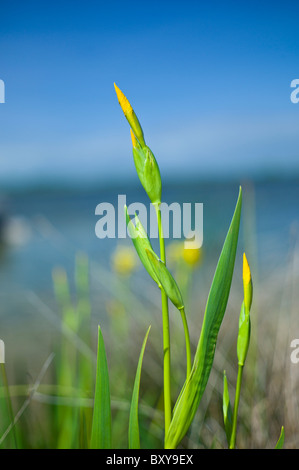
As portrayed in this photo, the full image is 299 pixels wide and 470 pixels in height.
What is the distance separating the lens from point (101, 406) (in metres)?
0.33

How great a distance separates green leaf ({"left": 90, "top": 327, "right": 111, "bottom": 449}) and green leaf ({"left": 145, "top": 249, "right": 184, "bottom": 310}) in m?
0.06

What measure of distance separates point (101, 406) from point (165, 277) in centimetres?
12

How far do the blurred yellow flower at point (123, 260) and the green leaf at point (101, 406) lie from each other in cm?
30

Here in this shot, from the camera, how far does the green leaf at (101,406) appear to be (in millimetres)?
318

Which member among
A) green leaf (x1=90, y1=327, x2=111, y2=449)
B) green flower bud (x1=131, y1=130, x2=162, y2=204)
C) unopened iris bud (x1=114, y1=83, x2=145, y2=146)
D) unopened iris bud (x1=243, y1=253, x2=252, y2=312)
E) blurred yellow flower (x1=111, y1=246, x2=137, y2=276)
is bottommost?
green leaf (x1=90, y1=327, x2=111, y2=449)

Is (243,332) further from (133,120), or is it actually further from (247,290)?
(133,120)

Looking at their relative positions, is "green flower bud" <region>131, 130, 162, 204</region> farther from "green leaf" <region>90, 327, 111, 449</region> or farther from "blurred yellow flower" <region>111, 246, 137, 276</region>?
"blurred yellow flower" <region>111, 246, 137, 276</region>

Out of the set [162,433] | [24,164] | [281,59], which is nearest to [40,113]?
[24,164]

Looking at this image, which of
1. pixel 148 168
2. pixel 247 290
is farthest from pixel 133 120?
pixel 247 290

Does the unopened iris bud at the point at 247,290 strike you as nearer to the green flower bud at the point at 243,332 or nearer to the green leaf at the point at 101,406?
the green flower bud at the point at 243,332

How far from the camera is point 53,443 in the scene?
46 cm

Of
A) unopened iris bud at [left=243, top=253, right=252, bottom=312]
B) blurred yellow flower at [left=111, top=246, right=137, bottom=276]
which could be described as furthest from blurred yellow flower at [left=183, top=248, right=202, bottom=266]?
unopened iris bud at [left=243, top=253, right=252, bottom=312]

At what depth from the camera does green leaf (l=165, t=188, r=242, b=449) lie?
293 mm

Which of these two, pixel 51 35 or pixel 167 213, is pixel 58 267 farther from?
pixel 51 35
